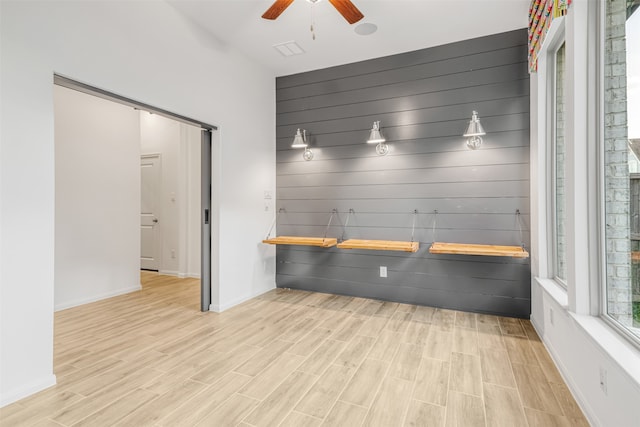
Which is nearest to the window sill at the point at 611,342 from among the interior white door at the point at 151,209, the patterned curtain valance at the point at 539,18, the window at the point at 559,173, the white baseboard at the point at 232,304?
the window at the point at 559,173

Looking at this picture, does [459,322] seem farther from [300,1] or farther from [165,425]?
[300,1]

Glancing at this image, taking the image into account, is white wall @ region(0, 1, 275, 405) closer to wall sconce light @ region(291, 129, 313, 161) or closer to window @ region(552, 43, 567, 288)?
wall sconce light @ region(291, 129, 313, 161)

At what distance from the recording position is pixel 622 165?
5.64ft

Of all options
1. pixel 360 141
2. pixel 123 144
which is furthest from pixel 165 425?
pixel 123 144

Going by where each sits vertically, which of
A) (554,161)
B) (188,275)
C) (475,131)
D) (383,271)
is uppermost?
(475,131)

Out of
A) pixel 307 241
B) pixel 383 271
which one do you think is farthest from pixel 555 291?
pixel 307 241

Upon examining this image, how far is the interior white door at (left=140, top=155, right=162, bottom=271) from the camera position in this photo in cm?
552

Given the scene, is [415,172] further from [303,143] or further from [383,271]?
[303,143]

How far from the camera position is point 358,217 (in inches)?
161

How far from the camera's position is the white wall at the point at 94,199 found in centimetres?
370

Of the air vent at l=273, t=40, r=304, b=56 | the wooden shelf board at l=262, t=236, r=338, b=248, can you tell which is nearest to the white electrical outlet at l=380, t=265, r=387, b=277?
the wooden shelf board at l=262, t=236, r=338, b=248

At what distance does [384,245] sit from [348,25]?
2.23 m

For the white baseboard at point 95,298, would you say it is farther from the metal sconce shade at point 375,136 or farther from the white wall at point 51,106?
the metal sconce shade at point 375,136

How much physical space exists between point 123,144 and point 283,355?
3.48m
